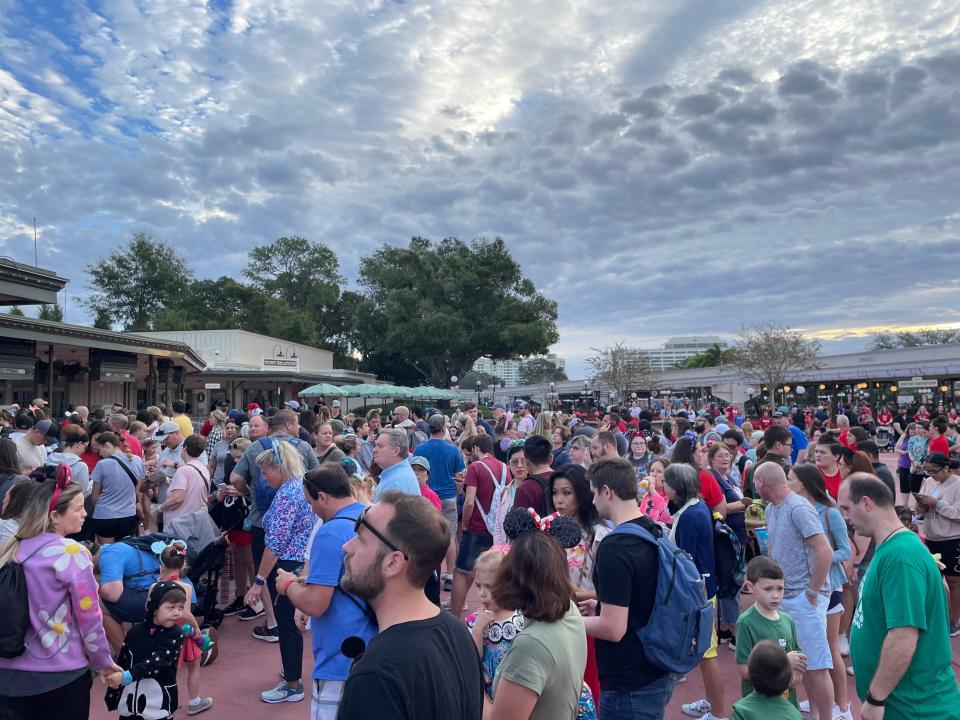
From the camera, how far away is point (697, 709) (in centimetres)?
460

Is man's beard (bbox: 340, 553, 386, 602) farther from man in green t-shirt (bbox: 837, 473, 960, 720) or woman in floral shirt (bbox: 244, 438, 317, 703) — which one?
woman in floral shirt (bbox: 244, 438, 317, 703)

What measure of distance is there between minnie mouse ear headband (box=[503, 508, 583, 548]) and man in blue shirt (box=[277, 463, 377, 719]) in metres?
0.79

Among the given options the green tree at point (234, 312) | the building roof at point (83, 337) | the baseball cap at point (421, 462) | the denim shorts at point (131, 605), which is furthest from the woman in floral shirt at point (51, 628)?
the green tree at point (234, 312)

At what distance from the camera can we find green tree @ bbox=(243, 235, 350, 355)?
60.9 m

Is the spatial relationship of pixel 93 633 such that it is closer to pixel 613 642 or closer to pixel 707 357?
pixel 613 642

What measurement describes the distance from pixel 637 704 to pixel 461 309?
4148 cm

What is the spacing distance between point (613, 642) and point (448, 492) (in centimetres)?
420

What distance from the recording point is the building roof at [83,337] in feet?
47.2

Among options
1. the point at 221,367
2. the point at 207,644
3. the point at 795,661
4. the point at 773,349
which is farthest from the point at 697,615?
the point at 773,349

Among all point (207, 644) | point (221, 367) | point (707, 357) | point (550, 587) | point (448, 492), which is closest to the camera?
point (550, 587)

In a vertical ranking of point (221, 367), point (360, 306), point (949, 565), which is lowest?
point (949, 565)

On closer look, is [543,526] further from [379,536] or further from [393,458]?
[393,458]

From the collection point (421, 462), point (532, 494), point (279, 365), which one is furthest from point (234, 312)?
point (532, 494)

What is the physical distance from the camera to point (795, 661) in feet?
11.1
